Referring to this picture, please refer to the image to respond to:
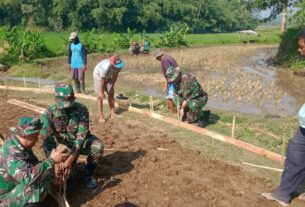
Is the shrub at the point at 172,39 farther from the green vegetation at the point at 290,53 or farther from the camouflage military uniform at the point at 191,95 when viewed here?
the camouflage military uniform at the point at 191,95

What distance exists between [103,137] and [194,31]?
2495 inches

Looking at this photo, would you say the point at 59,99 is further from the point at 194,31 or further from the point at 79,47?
the point at 194,31

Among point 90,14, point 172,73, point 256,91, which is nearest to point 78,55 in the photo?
point 172,73

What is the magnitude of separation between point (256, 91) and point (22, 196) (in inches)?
403

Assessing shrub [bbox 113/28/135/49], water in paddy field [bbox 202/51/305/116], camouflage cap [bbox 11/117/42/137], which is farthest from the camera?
shrub [bbox 113/28/135/49]

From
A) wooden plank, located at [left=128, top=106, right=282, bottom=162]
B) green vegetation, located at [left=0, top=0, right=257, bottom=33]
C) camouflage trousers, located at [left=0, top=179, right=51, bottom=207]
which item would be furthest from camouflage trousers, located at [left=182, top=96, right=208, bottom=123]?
green vegetation, located at [left=0, top=0, right=257, bottom=33]

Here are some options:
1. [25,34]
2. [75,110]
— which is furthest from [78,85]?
[25,34]

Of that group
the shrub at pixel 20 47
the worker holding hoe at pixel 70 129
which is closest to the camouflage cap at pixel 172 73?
the worker holding hoe at pixel 70 129

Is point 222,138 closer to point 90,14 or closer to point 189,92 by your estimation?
point 189,92

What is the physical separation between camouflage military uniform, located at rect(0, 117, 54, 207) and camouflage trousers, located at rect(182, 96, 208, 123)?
14.1 feet

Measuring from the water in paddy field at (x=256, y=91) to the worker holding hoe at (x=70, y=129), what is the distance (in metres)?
5.95

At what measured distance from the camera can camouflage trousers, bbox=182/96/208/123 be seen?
764cm

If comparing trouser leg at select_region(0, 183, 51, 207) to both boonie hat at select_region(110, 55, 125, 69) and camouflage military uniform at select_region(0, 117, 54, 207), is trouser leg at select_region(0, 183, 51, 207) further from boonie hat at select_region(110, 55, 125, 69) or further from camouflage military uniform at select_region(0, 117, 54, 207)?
boonie hat at select_region(110, 55, 125, 69)

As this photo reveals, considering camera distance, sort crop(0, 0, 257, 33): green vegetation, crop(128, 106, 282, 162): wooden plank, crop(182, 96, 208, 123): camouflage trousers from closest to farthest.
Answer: crop(128, 106, 282, 162): wooden plank → crop(182, 96, 208, 123): camouflage trousers → crop(0, 0, 257, 33): green vegetation
